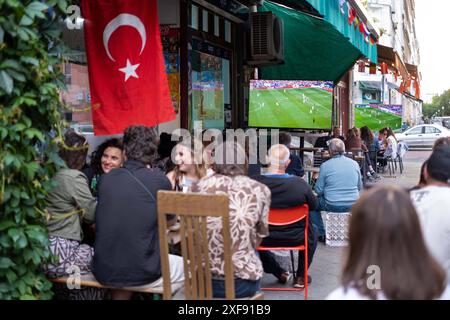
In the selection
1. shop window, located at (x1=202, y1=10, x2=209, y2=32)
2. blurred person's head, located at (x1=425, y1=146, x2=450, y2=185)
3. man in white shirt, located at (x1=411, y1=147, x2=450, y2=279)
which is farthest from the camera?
shop window, located at (x1=202, y1=10, x2=209, y2=32)

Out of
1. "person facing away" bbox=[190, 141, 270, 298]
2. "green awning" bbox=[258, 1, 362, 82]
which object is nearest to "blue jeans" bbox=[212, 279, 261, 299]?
"person facing away" bbox=[190, 141, 270, 298]

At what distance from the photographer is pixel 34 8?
3418 millimetres

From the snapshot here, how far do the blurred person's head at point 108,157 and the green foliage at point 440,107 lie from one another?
5552 inches

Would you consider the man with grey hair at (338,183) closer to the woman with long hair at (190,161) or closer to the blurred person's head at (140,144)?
the woman with long hair at (190,161)

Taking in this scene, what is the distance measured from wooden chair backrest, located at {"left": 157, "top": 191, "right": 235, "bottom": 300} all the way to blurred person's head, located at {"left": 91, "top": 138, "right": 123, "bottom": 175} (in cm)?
200

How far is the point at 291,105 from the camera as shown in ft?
33.0

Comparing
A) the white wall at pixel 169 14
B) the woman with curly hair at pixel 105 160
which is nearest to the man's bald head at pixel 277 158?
the woman with curly hair at pixel 105 160

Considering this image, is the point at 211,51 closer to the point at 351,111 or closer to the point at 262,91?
the point at 262,91

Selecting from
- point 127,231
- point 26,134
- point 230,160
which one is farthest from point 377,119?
point 26,134

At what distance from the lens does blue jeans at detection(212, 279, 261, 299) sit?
388 centimetres

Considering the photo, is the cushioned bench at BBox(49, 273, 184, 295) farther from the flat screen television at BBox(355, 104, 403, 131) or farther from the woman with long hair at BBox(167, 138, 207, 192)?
the flat screen television at BBox(355, 104, 403, 131)

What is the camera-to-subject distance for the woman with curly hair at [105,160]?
5504 mm

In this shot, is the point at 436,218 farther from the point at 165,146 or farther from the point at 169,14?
the point at 169,14
